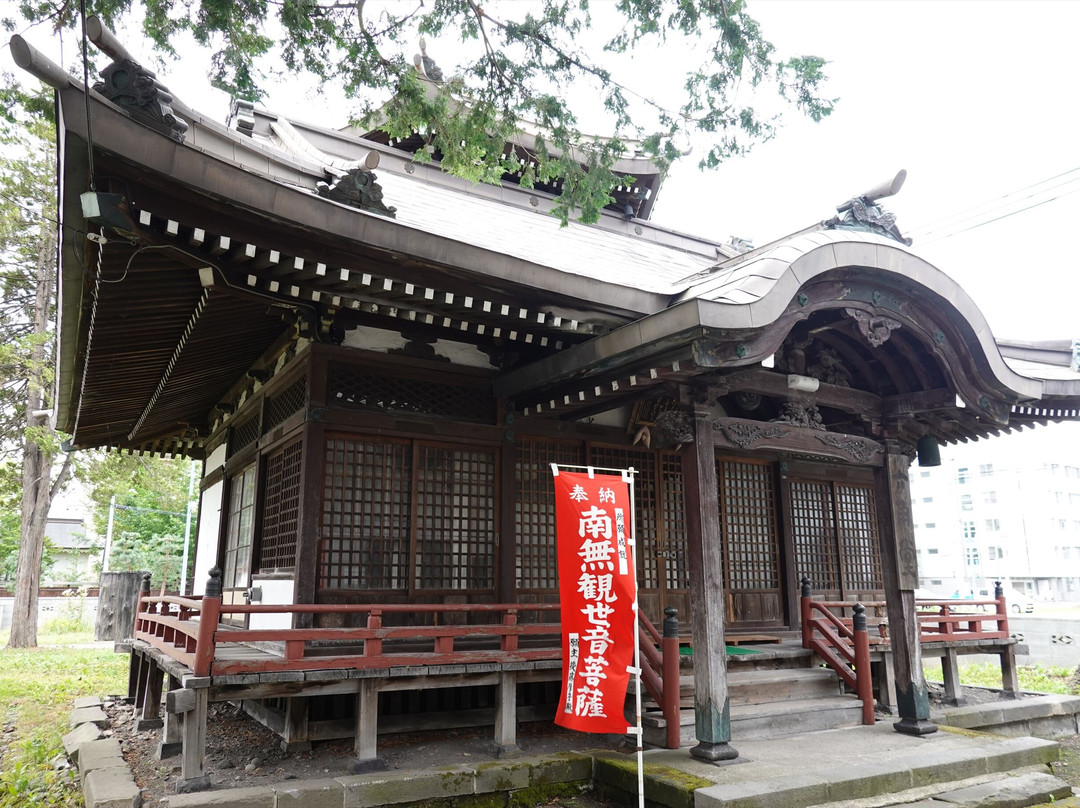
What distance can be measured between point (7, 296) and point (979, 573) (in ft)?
165

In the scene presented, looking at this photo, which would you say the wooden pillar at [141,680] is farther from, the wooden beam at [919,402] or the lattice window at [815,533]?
the wooden beam at [919,402]

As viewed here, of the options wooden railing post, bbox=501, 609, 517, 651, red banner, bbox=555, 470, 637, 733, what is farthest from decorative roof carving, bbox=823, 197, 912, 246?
wooden railing post, bbox=501, 609, 517, 651

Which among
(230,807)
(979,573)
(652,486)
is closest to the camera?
(230,807)

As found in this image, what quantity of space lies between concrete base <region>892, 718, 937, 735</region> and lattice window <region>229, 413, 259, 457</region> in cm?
774

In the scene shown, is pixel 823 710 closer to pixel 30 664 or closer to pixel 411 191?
pixel 411 191

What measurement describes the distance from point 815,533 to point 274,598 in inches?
289

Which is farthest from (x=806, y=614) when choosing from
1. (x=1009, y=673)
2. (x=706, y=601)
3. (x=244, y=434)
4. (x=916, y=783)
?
(x=244, y=434)

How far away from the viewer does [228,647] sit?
24.2 feet

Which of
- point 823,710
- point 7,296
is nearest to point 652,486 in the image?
point 823,710

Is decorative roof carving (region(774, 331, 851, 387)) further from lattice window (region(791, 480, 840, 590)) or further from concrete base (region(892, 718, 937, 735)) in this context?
concrete base (region(892, 718, 937, 735))

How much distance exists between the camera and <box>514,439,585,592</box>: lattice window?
8.18 m

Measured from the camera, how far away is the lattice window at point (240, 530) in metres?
9.11

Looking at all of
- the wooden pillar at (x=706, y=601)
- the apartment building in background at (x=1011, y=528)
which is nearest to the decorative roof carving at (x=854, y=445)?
the wooden pillar at (x=706, y=601)

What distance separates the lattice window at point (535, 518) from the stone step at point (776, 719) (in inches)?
78.9
